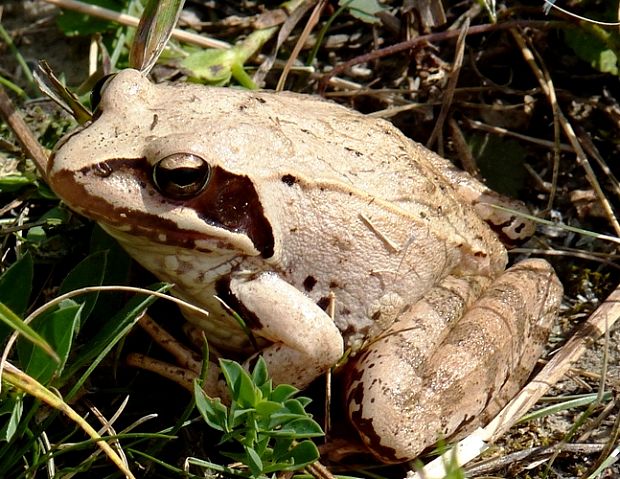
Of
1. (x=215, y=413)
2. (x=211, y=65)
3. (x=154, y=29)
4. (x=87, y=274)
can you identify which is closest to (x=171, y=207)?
(x=87, y=274)

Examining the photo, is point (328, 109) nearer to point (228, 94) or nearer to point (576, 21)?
point (228, 94)

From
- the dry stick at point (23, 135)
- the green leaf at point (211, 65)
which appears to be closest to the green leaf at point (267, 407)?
the dry stick at point (23, 135)

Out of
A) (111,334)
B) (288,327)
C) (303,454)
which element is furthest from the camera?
(288,327)

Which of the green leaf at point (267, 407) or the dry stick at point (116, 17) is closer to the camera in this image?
the green leaf at point (267, 407)

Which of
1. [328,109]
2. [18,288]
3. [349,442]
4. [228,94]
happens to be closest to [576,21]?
[328,109]

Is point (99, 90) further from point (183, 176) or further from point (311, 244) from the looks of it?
point (311, 244)

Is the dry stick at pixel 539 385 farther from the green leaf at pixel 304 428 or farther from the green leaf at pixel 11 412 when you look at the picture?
the green leaf at pixel 11 412
